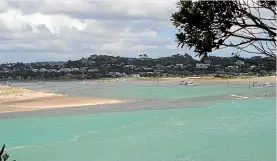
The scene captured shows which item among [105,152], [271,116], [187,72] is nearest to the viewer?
[105,152]

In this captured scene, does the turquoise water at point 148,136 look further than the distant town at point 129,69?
No

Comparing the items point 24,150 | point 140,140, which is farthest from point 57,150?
point 140,140

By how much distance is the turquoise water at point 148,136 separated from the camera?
54.1 ft

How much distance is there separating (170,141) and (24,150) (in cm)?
583

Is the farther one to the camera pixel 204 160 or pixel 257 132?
pixel 257 132

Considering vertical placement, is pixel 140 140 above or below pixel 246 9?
below

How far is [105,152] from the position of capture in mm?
17438

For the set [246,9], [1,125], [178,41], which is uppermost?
[246,9]

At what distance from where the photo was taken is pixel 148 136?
20.8 metres

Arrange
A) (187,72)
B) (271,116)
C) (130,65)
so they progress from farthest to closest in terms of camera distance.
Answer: (130,65) → (187,72) → (271,116)

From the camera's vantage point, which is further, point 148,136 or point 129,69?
point 129,69

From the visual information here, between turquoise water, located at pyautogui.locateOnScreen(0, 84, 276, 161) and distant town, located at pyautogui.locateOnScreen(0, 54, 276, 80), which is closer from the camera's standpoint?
turquoise water, located at pyautogui.locateOnScreen(0, 84, 276, 161)

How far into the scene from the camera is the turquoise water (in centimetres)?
1650

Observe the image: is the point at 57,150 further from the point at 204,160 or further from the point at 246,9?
the point at 246,9
